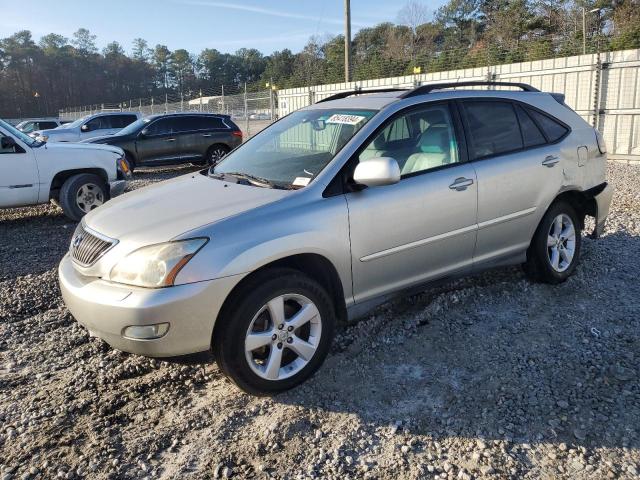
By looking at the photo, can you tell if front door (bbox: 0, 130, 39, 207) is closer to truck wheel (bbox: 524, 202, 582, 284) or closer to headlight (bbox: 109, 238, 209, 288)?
headlight (bbox: 109, 238, 209, 288)

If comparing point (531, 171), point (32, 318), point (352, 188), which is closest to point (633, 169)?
point (531, 171)

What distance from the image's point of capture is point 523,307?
4.31 m

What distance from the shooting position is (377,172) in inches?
129

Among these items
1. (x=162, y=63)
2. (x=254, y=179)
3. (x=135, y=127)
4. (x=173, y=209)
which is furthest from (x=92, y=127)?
(x=162, y=63)

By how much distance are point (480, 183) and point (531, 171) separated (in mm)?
620

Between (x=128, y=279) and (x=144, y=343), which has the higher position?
(x=128, y=279)

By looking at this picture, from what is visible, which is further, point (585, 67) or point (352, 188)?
point (585, 67)

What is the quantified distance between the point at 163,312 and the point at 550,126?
11.8 feet

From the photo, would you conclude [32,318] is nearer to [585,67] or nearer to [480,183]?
[480,183]

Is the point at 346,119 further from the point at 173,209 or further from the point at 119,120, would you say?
the point at 119,120

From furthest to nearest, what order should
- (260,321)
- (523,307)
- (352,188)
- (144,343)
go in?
(523,307)
(352,188)
(260,321)
(144,343)

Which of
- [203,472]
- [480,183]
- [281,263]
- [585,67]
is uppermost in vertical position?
[585,67]

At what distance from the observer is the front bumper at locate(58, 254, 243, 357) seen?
2.78 metres

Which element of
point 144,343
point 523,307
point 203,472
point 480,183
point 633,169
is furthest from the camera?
point 633,169
